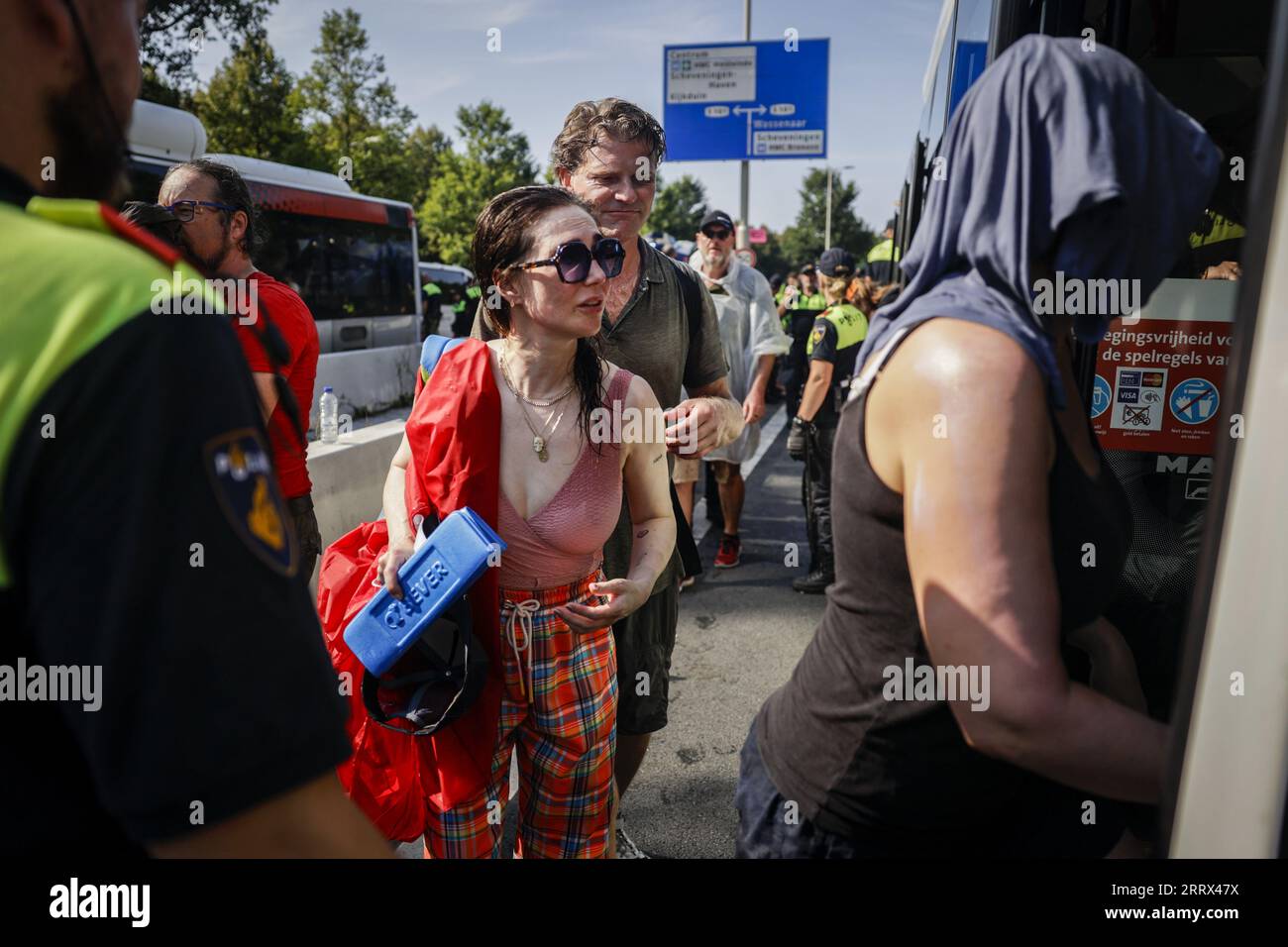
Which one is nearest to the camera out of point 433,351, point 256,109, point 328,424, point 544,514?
point 544,514

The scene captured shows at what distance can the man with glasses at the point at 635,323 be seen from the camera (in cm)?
260

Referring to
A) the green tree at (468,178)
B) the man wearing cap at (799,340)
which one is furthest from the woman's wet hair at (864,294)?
the green tree at (468,178)

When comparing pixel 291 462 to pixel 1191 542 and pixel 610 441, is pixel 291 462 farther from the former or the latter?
pixel 1191 542

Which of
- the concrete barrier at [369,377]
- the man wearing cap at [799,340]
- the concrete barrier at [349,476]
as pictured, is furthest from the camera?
the concrete barrier at [369,377]

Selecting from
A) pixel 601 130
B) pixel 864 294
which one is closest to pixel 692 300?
pixel 601 130

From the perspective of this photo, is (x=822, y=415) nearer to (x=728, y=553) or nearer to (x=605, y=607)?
(x=728, y=553)

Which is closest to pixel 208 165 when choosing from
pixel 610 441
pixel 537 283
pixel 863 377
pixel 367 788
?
pixel 537 283

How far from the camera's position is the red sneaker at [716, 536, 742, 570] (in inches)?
240

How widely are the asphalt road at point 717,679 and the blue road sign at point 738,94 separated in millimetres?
10487

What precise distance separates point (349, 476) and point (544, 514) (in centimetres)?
348

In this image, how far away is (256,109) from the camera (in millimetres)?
25391

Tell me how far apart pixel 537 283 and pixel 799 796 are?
1.33 meters

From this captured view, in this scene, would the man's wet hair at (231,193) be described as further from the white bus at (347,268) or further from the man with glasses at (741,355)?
the white bus at (347,268)
